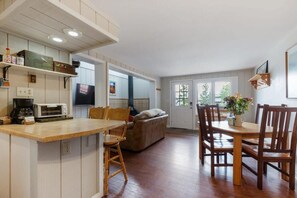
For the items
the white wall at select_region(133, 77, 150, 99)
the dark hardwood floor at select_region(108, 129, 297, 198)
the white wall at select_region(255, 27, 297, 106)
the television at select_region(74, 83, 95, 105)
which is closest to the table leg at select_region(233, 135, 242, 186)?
the dark hardwood floor at select_region(108, 129, 297, 198)

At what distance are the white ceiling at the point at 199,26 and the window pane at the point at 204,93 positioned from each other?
2.37 meters

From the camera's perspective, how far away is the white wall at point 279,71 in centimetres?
245

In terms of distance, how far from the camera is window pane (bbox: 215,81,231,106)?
18.4 feet

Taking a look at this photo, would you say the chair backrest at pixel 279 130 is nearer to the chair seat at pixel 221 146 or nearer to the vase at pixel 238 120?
the chair seat at pixel 221 146

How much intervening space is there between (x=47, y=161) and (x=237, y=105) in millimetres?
2529

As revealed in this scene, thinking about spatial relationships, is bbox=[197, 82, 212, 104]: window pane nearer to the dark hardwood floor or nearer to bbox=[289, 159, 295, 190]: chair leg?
the dark hardwood floor

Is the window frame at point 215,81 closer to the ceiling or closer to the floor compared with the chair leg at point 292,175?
closer to the ceiling

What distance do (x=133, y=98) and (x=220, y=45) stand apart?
462 cm

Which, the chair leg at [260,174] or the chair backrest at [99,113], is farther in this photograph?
the chair backrest at [99,113]

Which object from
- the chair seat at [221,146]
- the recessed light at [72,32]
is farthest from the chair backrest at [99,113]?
the chair seat at [221,146]

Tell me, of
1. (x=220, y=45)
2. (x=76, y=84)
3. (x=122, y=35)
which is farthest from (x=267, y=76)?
(x=76, y=84)

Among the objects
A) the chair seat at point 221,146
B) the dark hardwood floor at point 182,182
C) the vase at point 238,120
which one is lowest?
the dark hardwood floor at point 182,182

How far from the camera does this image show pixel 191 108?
6.19 m

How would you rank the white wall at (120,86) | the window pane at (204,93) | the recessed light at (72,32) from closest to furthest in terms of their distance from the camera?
the recessed light at (72,32) < the window pane at (204,93) < the white wall at (120,86)
